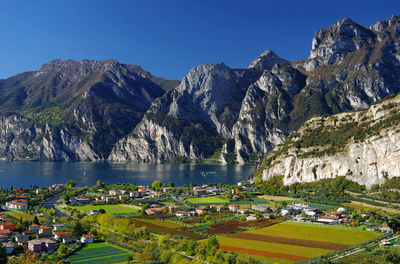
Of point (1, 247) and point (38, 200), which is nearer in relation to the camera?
point (1, 247)

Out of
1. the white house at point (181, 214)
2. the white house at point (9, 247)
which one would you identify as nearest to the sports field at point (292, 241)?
the white house at point (181, 214)

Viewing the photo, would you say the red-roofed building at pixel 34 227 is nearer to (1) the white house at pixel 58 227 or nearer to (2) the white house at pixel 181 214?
(1) the white house at pixel 58 227

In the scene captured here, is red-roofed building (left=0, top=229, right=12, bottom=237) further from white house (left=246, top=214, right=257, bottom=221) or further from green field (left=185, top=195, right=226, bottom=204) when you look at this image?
green field (left=185, top=195, right=226, bottom=204)

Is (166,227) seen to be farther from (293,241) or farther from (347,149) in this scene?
(347,149)

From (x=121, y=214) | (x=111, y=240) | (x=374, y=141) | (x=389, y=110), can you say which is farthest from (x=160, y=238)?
(x=389, y=110)

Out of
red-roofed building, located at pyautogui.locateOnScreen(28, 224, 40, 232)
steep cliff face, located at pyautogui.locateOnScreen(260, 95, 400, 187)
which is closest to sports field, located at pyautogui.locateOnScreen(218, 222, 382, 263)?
red-roofed building, located at pyautogui.locateOnScreen(28, 224, 40, 232)

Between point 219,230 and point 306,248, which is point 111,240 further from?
point 306,248
